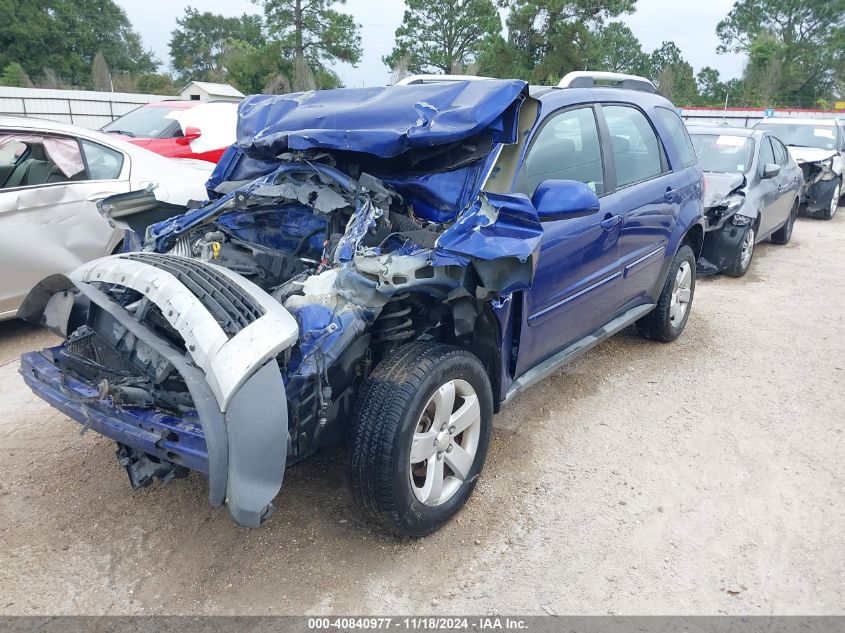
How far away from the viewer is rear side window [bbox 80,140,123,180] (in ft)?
17.5

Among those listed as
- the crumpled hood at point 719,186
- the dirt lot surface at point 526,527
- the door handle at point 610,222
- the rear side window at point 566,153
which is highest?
the rear side window at point 566,153

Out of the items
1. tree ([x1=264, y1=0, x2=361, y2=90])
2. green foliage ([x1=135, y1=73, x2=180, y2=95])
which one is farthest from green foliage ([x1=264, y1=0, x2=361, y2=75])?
green foliage ([x1=135, y1=73, x2=180, y2=95])

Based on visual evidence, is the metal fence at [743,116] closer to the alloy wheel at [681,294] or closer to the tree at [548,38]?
the alloy wheel at [681,294]

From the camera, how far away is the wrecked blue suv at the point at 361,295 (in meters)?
2.35

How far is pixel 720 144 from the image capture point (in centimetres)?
817

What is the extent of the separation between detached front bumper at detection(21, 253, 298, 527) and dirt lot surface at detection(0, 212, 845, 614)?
47 cm

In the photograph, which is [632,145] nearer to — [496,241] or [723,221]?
[496,241]

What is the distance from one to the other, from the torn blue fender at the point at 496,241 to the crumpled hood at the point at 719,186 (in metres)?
5.02

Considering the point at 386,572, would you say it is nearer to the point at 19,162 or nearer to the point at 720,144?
the point at 19,162

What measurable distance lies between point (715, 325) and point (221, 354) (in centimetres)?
479

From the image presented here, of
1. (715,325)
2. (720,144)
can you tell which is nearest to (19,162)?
(715,325)

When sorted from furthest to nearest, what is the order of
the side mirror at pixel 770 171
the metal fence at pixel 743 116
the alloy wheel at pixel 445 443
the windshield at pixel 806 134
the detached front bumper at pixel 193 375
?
the metal fence at pixel 743 116
the windshield at pixel 806 134
the side mirror at pixel 770 171
the alloy wheel at pixel 445 443
the detached front bumper at pixel 193 375

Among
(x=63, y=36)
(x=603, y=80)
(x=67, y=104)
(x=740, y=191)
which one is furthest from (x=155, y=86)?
(x=603, y=80)

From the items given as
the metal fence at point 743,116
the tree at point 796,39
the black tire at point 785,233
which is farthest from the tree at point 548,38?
the black tire at point 785,233
